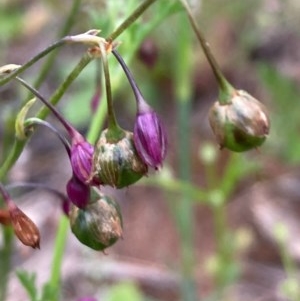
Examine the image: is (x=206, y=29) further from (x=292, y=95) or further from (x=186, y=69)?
(x=186, y=69)

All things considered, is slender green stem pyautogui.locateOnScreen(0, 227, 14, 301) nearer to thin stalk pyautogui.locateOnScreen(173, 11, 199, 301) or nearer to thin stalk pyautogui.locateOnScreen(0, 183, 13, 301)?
thin stalk pyautogui.locateOnScreen(0, 183, 13, 301)

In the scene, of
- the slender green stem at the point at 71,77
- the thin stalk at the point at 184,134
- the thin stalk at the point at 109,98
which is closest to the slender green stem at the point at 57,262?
the slender green stem at the point at 71,77

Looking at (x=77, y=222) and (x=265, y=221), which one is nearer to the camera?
(x=77, y=222)

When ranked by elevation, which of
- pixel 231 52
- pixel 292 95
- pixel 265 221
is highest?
pixel 231 52

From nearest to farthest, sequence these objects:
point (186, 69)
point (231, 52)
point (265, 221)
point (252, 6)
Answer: point (186, 69)
point (265, 221)
point (252, 6)
point (231, 52)

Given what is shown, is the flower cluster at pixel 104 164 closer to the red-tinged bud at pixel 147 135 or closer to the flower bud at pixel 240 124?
the red-tinged bud at pixel 147 135

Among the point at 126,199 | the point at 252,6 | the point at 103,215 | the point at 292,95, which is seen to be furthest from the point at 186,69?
the point at 252,6

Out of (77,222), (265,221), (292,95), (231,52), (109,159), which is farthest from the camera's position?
(231,52)

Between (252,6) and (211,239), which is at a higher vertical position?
(252,6)
